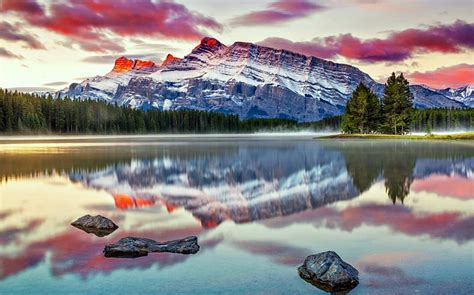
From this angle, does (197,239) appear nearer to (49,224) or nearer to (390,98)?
(49,224)

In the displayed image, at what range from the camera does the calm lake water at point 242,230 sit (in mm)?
11648

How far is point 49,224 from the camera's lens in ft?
60.9

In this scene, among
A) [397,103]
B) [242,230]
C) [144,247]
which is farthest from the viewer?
[397,103]

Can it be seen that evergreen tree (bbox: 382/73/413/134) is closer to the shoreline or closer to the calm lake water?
the shoreline

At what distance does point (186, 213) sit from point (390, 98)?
102 meters

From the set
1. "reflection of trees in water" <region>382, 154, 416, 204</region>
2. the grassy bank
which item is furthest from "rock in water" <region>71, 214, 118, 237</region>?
the grassy bank

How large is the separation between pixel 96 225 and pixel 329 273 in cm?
939

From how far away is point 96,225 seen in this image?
17719mm

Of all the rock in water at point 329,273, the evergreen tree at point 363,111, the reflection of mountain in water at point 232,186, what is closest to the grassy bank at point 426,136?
the evergreen tree at point 363,111

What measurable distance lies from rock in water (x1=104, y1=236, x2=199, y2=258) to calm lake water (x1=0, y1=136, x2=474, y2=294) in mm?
374

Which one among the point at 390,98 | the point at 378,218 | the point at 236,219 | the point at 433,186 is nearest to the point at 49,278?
the point at 236,219

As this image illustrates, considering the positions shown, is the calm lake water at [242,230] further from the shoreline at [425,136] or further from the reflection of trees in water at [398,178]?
the shoreline at [425,136]

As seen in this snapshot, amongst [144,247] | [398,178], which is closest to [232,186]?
[398,178]

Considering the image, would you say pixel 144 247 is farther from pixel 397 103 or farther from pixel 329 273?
pixel 397 103
